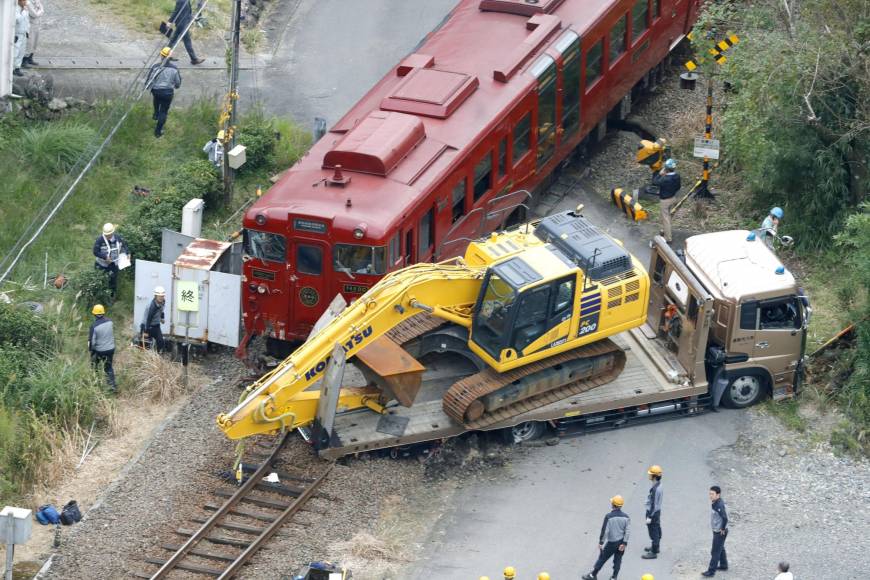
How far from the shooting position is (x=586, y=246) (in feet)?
67.1

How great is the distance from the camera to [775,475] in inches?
798

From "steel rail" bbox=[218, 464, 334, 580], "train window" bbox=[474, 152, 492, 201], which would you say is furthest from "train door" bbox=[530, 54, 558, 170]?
"steel rail" bbox=[218, 464, 334, 580]

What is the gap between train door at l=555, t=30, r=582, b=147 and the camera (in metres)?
25.2

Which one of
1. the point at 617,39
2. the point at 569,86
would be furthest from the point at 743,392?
the point at 617,39

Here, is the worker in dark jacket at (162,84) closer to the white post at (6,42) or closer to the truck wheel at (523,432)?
the white post at (6,42)

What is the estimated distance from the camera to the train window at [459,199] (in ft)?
74.4

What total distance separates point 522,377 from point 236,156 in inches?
307

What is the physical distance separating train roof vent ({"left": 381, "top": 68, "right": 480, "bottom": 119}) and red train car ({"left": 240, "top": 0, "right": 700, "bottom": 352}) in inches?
0.9

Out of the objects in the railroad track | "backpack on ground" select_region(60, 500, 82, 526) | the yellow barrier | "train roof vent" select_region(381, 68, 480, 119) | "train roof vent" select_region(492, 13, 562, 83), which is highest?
"train roof vent" select_region(492, 13, 562, 83)

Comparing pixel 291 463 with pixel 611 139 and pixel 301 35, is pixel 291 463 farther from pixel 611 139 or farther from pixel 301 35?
pixel 301 35

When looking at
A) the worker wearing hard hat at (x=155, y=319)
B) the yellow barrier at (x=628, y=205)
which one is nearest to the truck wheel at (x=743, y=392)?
the yellow barrier at (x=628, y=205)

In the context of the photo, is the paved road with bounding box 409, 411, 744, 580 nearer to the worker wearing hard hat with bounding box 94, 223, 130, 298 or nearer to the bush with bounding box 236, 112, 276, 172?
the worker wearing hard hat with bounding box 94, 223, 130, 298

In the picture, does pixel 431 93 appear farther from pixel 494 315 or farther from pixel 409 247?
pixel 494 315

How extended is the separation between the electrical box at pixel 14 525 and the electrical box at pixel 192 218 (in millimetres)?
8439
